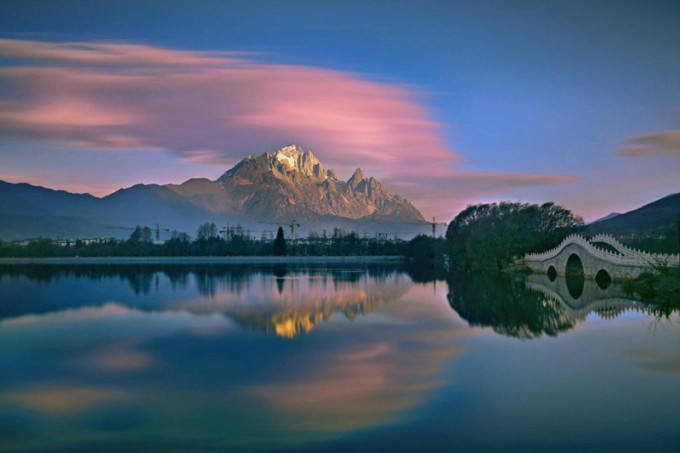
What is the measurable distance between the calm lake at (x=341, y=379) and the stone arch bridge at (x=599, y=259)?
6920 millimetres

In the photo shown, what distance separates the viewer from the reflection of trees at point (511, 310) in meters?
19.8

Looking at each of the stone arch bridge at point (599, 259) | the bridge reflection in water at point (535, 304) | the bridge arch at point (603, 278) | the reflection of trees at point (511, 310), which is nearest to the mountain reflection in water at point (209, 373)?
the reflection of trees at point (511, 310)

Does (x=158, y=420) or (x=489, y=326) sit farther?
(x=489, y=326)

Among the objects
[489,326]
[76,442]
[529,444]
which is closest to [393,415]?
[529,444]

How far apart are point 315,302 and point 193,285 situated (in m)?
14.7

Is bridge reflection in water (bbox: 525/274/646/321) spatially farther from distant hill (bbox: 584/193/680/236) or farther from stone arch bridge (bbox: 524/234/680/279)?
distant hill (bbox: 584/193/680/236)

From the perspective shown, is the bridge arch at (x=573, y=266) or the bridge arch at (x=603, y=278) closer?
the bridge arch at (x=603, y=278)

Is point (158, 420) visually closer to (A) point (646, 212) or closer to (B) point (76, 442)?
(B) point (76, 442)

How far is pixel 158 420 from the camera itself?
1008 cm

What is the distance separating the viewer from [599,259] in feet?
123

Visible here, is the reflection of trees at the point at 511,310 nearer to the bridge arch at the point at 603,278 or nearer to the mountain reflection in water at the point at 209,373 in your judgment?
the mountain reflection in water at the point at 209,373

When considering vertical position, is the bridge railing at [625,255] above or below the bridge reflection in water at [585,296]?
above

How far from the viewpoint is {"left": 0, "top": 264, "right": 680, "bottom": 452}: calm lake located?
30.5 feet

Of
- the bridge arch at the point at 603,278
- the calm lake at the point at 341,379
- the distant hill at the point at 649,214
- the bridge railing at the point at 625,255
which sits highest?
the distant hill at the point at 649,214
